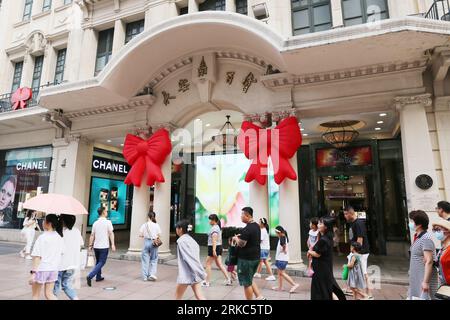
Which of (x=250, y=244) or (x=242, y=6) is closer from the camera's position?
(x=250, y=244)

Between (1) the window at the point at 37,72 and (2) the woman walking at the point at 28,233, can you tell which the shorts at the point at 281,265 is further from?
(1) the window at the point at 37,72

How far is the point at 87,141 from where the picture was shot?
536 inches

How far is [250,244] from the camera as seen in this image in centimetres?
539

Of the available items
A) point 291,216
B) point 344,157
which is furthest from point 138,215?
point 344,157

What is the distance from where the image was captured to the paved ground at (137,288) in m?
6.43

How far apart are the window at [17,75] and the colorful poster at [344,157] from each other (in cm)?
1567

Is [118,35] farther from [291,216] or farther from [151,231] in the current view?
[291,216]

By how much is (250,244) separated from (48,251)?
3301 mm

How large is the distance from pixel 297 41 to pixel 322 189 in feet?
24.3

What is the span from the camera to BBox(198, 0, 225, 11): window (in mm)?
11719

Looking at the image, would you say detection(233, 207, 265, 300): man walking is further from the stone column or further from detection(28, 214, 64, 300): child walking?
the stone column
